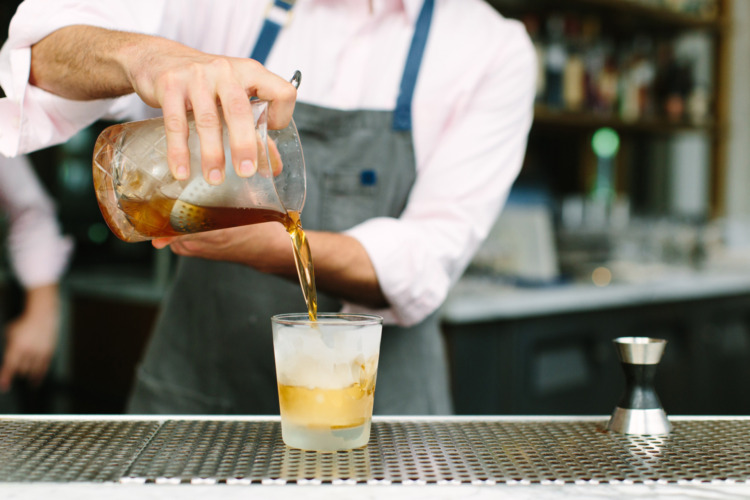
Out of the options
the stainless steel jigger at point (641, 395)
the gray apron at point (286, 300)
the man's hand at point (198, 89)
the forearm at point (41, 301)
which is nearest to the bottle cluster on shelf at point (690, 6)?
the gray apron at point (286, 300)

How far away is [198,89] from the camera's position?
2.39ft

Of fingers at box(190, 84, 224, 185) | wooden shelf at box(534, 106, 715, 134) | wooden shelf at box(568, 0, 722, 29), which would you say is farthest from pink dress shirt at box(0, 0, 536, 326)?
wooden shelf at box(568, 0, 722, 29)

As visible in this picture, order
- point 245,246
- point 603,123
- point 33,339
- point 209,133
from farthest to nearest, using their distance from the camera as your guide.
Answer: point 603,123
point 33,339
point 245,246
point 209,133

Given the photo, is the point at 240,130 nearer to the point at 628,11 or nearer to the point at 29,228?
the point at 29,228

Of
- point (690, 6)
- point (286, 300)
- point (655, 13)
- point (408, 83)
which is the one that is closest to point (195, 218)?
point (286, 300)

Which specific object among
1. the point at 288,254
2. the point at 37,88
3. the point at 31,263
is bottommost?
the point at 31,263

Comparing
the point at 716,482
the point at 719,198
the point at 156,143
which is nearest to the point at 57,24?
the point at 156,143

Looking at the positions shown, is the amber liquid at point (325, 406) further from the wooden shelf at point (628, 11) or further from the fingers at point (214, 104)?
the wooden shelf at point (628, 11)

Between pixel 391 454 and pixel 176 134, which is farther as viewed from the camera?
pixel 391 454

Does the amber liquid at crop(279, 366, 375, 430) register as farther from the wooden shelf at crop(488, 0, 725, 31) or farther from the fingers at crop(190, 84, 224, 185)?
the wooden shelf at crop(488, 0, 725, 31)

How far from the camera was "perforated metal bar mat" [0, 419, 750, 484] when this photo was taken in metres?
0.74

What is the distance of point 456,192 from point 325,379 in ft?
2.06

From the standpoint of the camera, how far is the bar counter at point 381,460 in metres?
0.71

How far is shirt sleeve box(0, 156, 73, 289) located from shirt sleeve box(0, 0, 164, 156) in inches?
47.6
